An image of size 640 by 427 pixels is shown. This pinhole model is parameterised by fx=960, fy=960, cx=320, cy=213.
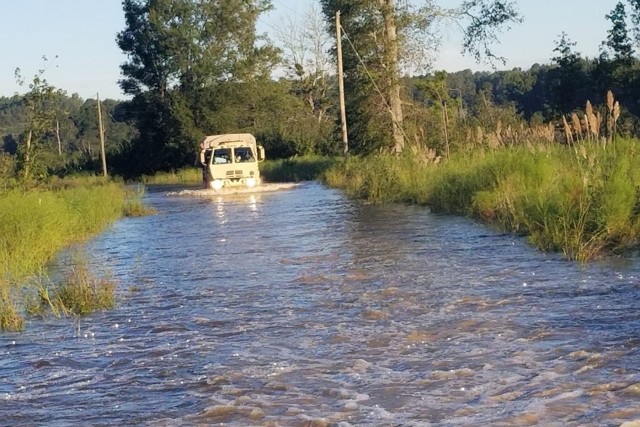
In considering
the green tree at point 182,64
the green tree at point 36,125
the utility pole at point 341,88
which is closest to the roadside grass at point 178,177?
the green tree at point 182,64

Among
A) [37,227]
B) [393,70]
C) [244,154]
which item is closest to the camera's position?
[37,227]

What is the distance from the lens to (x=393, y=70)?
3409cm

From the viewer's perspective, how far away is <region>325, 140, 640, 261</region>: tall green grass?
1227 cm

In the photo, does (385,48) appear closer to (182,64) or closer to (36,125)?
(36,125)

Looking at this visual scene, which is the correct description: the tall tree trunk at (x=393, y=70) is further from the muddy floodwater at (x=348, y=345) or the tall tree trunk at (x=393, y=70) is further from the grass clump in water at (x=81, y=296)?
the grass clump in water at (x=81, y=296)

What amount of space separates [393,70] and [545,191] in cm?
1980

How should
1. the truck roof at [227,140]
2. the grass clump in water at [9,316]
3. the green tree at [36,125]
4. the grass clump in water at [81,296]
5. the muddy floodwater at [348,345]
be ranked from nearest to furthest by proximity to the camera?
the muddy floodwater at [348,345] < the grass clump in water at [9,316] < the grass clump in water at [81,296] < the green tree at [36,125] < the truck roof at [227,140]

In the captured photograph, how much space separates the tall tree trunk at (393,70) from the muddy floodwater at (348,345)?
19772 millimetres

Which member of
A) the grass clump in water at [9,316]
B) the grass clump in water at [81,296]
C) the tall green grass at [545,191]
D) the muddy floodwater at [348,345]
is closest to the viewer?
the muddy floodwater at [348,345]

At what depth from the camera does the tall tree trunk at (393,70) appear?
33.7 meters

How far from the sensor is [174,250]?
53.4 ft

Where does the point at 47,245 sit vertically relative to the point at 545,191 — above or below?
below

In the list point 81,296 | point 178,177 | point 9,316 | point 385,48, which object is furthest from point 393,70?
point 9,316

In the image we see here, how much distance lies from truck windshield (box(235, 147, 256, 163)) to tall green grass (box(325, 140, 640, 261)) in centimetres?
850
